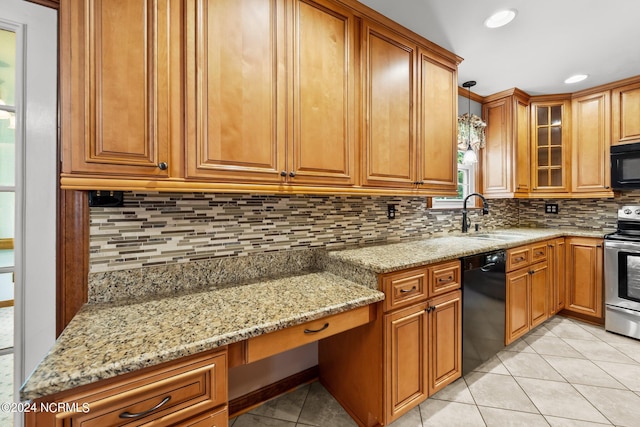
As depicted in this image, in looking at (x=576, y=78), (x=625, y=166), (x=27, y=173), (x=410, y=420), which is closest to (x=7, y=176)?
(x=27, y=173)

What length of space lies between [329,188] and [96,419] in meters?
1.22

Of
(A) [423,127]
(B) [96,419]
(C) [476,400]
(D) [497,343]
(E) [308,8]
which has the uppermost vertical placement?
(E) [308,8]

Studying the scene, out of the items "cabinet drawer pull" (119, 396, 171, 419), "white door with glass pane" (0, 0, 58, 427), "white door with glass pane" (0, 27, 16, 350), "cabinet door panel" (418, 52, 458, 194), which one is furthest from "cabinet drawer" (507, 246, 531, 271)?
"white door with glass pane" (0, 27, 16, 350)

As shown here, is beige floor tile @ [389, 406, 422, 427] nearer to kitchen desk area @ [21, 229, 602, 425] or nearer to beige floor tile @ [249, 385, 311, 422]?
kitchen desk area @ [21, 229, 602, 425]

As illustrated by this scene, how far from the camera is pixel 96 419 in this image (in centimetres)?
75

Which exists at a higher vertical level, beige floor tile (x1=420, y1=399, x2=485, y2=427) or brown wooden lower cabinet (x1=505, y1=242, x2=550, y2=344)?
brown wooden lower cabinet (x1=505, y1=242, x2=550, y2=344)

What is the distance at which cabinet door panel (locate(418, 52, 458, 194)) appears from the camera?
1.93 metres

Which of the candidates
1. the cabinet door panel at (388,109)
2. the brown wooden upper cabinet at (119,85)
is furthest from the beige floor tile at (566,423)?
the brown wooden upper cabinet at (119,85)

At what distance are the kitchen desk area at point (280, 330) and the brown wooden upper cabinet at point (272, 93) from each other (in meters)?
0.55

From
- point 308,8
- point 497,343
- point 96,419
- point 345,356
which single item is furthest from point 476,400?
point 308,8

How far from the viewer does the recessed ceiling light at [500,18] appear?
5.49ft

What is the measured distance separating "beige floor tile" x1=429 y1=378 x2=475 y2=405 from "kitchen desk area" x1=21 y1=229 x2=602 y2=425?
12cm

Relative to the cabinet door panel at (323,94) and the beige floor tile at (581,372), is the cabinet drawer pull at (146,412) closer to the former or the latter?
the cabinet door panel at (323,94)

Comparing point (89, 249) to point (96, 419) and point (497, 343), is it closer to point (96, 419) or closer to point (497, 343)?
point (96, 419)
